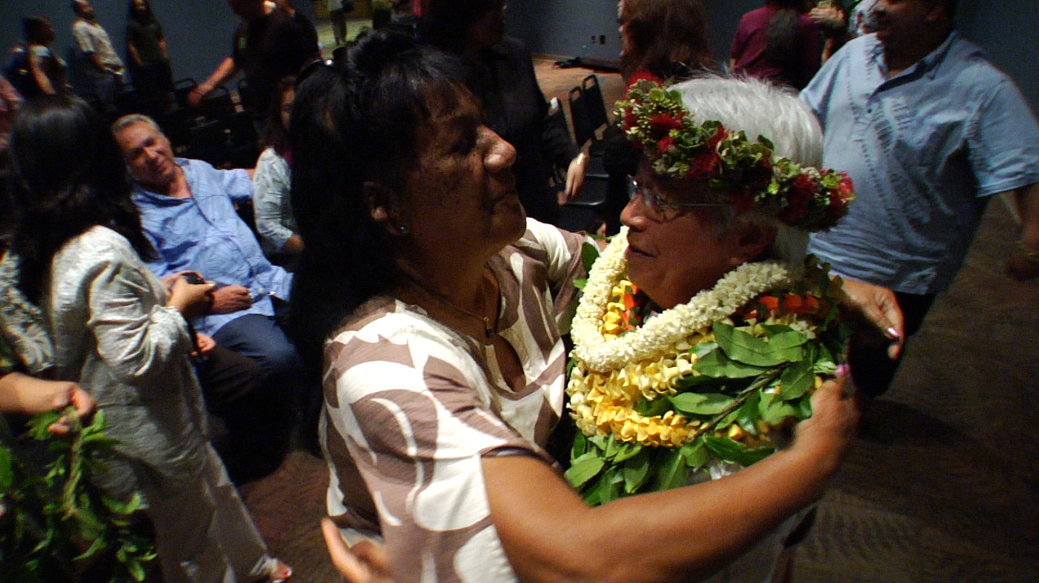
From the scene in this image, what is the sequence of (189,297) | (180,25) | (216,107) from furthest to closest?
(180,25)
(216,107)
(189,297)

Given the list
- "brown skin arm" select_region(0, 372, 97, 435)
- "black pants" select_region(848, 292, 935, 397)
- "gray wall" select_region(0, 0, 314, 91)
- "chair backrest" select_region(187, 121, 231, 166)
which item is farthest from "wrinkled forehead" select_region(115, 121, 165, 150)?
"gray wall" select_region(0, 0, 314, 91)

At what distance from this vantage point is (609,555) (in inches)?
37.3

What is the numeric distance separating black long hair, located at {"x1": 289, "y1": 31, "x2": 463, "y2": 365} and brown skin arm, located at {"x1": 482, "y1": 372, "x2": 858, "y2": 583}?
1.70 ft

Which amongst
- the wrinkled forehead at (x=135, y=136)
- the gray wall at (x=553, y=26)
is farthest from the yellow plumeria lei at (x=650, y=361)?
the gray wall at (x=553, y=26)

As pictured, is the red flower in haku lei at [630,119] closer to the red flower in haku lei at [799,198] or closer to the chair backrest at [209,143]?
the red flower in haku lei at [799,198]

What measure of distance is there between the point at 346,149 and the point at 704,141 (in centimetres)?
70

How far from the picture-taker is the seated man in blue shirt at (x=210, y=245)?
3324mm

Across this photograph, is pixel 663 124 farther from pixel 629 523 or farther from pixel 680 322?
pixel 629 523

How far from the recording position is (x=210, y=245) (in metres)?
3.46

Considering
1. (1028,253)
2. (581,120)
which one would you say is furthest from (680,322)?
(581,120)

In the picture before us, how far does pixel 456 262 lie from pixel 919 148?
197 cm

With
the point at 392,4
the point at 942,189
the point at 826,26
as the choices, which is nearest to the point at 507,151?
the point at 942,189

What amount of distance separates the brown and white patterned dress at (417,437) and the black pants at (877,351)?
0.84m

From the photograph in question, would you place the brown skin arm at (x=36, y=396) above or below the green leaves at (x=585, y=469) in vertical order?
below
